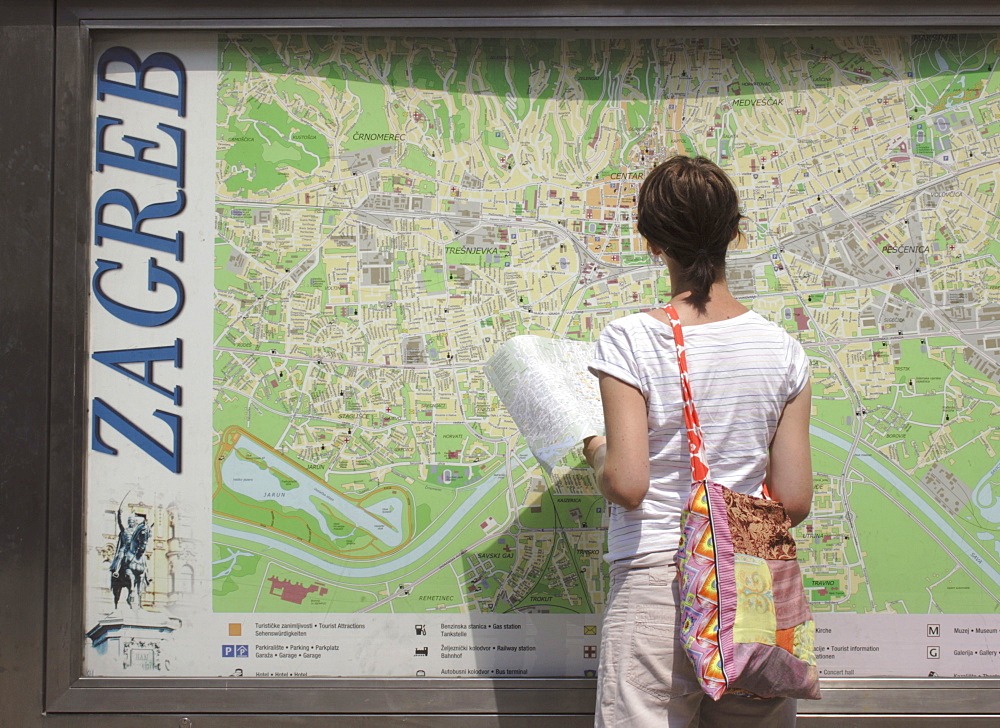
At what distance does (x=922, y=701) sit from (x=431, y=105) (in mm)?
2835

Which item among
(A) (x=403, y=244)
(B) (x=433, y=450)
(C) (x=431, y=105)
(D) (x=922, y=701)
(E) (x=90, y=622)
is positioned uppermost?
(C) (x=431, y=105)

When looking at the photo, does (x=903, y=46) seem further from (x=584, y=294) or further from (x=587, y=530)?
(x=587, y=530)

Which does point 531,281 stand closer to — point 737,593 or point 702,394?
point 702,394

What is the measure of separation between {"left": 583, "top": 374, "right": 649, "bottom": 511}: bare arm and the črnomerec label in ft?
4.05

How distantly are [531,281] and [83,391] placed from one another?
1.71 m

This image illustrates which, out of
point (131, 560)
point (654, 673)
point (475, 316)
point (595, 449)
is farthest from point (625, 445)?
point (131, 560)

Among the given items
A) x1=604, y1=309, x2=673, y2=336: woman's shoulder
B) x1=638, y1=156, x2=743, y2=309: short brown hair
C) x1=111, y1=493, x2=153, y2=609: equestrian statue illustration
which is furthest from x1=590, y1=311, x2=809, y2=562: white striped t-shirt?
x1=111, y1=493, x2=153, y2=609: equestrian statue illustration

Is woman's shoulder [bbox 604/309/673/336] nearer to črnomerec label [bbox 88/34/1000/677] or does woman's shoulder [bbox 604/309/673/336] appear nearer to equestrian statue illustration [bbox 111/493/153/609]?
črnomerec label [bbox 88/34/1000/677]

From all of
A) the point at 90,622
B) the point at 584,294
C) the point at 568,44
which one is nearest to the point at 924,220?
the point at 584,294

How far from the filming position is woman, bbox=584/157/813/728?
1.79m

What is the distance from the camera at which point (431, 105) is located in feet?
10.1

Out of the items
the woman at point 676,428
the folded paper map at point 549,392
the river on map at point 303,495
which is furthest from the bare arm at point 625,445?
the river on map at point 303,495

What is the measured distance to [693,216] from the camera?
6.01 ft

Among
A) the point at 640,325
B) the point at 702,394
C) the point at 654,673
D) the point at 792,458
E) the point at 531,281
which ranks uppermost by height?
the point at 531,281
